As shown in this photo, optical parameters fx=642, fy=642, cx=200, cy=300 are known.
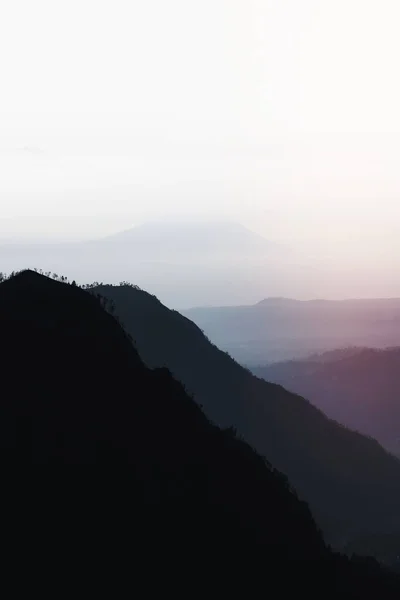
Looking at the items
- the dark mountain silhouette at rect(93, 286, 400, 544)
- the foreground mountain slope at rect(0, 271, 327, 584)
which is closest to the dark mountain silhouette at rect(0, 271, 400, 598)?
the foreground mountain slope at rect(0, 271, 327, 584)

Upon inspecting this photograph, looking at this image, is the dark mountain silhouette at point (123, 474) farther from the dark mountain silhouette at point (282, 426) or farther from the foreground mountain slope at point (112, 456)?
the dark mountain silhouette at point (282, 426)

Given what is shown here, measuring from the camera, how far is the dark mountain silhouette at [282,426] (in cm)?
9281

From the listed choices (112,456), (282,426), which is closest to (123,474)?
(112,456)

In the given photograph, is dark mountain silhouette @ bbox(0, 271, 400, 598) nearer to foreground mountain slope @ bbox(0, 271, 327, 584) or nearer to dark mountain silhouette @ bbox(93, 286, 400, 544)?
foreground mountain slope @ bbox(0, 271, 327, 584)

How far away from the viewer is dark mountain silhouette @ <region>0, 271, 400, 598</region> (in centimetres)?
2305

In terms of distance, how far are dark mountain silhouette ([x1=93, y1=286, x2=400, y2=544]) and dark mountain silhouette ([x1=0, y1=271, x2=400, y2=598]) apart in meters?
55.0

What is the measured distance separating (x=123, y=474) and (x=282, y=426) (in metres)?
78.8

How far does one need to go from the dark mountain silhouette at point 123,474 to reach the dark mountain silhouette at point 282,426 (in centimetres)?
5502

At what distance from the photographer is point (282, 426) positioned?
335ft

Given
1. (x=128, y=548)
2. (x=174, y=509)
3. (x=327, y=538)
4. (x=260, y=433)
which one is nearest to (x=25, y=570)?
(x=128, y=548)

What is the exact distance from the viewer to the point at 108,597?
2164cm

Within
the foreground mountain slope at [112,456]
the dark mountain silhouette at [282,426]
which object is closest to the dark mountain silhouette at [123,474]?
the foreground mountain slope at [112,456]

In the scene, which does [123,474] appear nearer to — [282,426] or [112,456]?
[112,456]

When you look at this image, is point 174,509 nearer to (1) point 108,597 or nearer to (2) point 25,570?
(1) point 108,597
